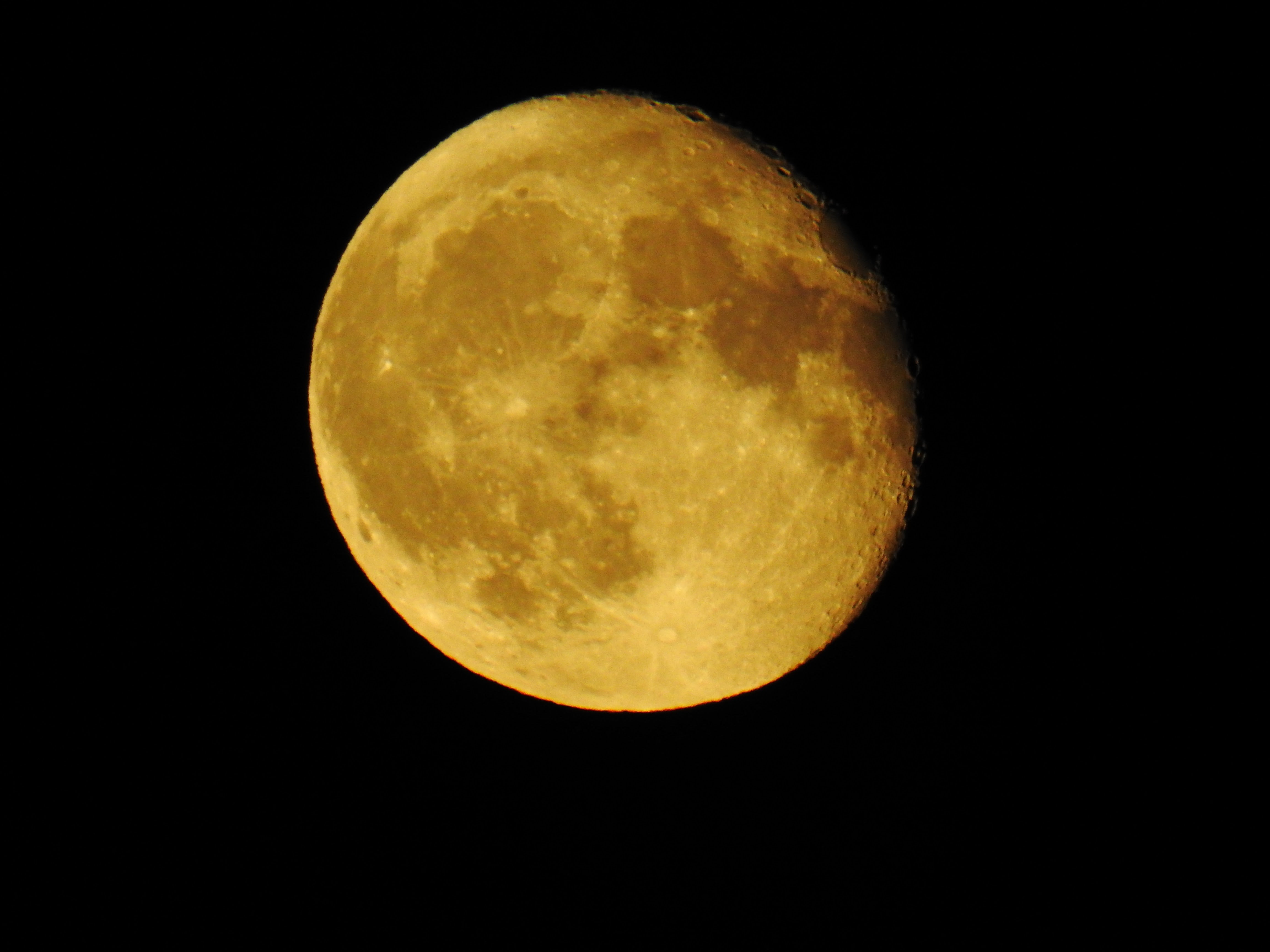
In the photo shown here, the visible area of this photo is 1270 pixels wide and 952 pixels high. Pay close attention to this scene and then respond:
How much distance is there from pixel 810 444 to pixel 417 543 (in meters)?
1.73

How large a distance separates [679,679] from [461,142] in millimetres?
2647

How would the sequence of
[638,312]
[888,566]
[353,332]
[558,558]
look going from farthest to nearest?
[888,566], [353,332], [558,558], [638,312]

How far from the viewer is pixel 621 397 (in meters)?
2.93

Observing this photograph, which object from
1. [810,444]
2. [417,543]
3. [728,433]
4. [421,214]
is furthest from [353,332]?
[810,444]

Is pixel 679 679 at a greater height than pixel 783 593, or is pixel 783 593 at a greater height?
pixel 783 593

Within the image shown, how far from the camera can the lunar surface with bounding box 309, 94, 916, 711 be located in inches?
116

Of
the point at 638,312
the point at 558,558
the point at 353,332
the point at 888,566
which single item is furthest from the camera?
the point at 888,566

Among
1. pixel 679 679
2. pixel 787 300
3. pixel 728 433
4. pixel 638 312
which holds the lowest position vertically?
pixel 679 679

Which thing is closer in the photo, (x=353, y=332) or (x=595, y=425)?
(x=595, y=425)

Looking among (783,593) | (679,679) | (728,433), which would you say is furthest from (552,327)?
(679,679)

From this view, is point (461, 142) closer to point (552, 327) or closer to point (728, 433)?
point (552, 327)

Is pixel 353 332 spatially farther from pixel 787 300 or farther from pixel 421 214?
pixel 787 300

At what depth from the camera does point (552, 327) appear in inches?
116

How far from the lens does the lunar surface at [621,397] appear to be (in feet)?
9.67
